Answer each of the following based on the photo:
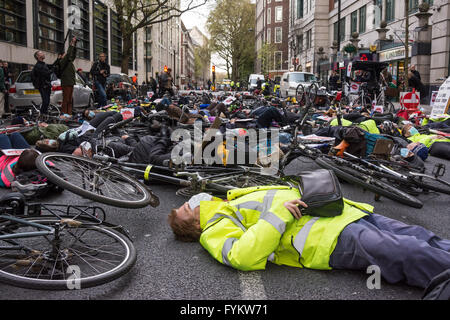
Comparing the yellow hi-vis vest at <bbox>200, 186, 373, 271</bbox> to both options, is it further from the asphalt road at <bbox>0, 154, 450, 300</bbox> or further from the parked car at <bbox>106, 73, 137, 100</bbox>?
the parked car at <bbox>106, 73, 137, 100</bbox>

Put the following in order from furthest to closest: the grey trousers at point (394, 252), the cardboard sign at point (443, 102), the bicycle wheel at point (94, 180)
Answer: the cardboard sign at point (443, 102)
the bicycle wheel at point (94, 180)
the grey trousers at point (394, 252)

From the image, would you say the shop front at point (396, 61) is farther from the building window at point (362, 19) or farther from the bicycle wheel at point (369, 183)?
the bicycle wheel at point (369, 183)

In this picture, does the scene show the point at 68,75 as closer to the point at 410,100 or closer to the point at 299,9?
the point at 410,100

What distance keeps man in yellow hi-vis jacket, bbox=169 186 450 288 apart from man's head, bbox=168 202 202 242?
0.73 feet

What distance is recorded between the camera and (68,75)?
1402 cm

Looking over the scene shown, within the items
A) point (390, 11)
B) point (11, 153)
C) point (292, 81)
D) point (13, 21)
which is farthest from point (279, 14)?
point (11, 153)

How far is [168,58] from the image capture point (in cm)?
8381

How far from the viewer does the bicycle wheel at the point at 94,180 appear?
3986 millimetres

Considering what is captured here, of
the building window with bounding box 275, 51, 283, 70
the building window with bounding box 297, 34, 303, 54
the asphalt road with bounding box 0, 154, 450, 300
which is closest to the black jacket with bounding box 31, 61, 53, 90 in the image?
the asphalt road with bounding box 0, 154, 450, 300

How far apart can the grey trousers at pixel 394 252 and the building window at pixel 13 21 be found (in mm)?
20257

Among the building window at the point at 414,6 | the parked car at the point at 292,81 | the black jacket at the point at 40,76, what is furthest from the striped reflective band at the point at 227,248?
the building window at the point at 414,6

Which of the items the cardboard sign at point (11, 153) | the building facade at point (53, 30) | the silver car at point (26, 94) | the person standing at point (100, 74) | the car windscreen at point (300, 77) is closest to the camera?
the cardboard sign at point (11, 153)

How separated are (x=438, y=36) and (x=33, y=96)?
1863 centimetres

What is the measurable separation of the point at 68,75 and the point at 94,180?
10.6m
